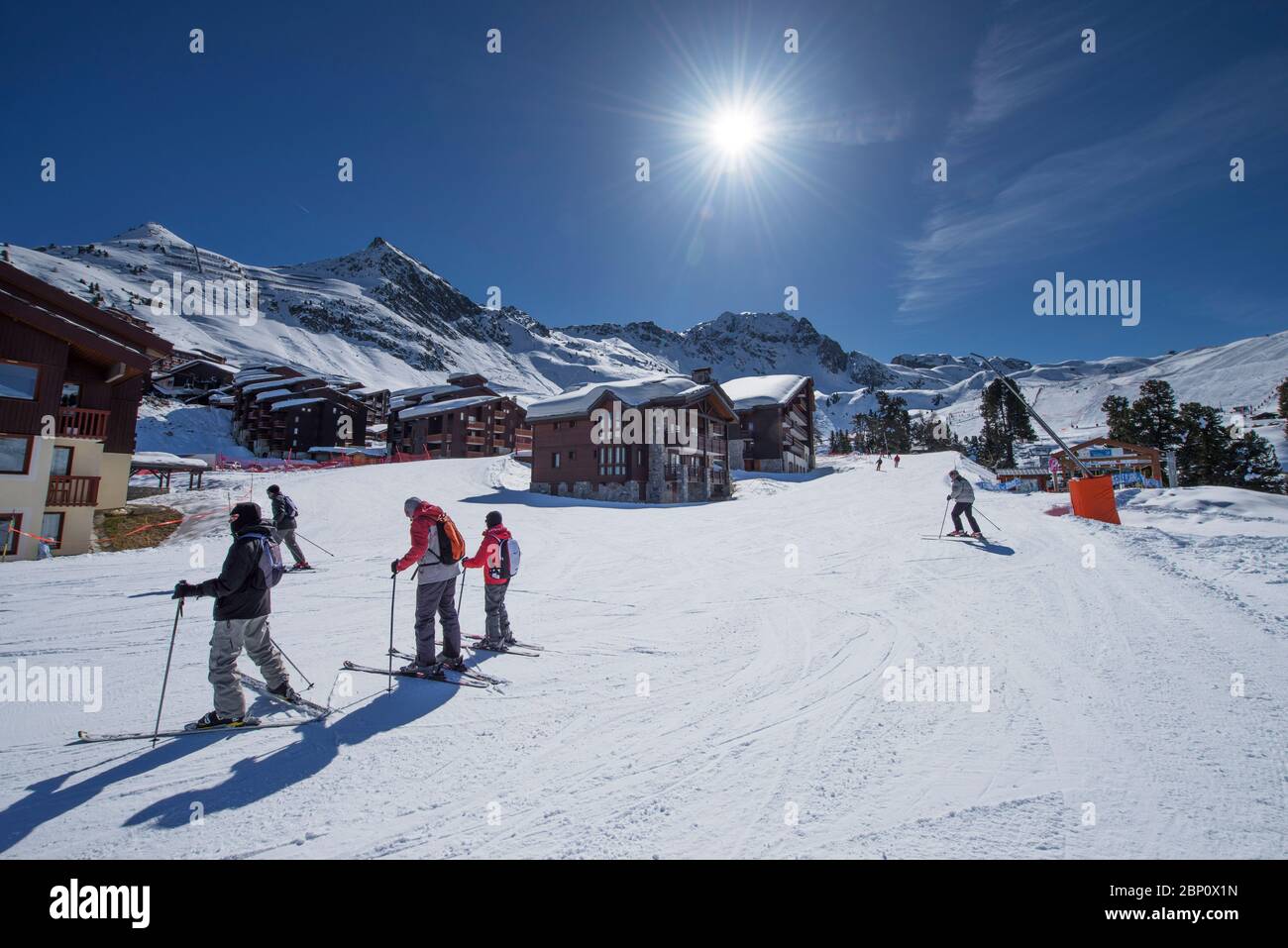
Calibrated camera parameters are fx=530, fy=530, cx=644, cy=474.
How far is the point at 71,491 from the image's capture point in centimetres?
1485

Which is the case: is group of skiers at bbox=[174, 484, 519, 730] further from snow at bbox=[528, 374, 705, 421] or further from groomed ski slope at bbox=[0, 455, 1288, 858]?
snow at bbox=[528, 374, 705, 421]

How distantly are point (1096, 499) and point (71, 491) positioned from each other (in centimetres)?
2924

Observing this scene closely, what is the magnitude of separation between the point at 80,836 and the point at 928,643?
826 centimetres

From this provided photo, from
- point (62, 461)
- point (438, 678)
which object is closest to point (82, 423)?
point (62, 461)

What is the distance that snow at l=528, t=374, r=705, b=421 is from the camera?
104 feet

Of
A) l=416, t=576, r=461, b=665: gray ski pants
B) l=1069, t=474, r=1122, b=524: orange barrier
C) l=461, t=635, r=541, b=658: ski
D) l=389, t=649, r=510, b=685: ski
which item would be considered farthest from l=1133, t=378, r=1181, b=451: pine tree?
l=416, t=576, r=461, b=665: gray ski pants

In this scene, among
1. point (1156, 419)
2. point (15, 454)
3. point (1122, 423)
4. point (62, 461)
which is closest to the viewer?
point (15, 454)

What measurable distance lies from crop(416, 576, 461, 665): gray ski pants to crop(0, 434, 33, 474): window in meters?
15.7

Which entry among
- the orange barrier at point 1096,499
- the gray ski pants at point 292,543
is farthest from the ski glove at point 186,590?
the orange barrier at point 1096,499

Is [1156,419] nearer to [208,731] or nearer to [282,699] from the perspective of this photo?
[282,699]

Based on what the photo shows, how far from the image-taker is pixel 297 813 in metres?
3.55

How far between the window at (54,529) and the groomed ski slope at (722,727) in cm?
405
